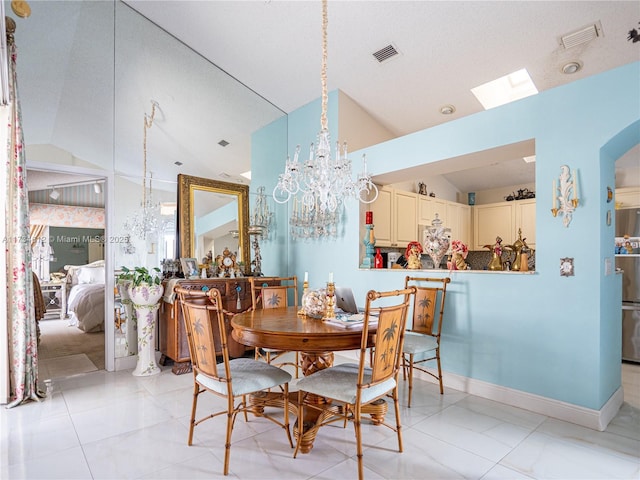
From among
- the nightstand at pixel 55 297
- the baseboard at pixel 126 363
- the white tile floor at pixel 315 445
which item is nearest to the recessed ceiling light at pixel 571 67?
the white tile floor at pixel 315 445

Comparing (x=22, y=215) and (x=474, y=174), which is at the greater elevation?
(x=474, y=174)

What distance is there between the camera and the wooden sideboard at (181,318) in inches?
142

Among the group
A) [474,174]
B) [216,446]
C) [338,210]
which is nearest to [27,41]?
[338,210]

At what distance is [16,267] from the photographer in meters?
2.83

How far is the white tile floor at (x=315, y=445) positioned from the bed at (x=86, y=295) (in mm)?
1385

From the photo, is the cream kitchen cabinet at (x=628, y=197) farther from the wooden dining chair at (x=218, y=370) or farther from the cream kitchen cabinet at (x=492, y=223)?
the wooden dining chair at (x=218, y=370)

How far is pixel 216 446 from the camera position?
2172 millimetres

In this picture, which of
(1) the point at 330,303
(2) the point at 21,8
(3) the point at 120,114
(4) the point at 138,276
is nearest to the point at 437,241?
(1) the point at 330,303

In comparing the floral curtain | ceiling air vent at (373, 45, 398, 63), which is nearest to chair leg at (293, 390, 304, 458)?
the floral curtain

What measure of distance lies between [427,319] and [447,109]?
2580 millimetres

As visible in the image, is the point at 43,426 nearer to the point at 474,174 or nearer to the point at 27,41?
the point at 27,41

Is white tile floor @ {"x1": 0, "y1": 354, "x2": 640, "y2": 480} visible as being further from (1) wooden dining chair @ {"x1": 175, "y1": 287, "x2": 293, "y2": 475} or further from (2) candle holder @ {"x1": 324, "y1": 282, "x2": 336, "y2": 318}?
(2) candle holder @ {"x1": 324, "y1": 282, "x2": 336, "y2": 318}

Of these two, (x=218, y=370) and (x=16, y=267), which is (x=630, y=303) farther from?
(x=16, y=267)

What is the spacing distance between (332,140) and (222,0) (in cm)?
177
